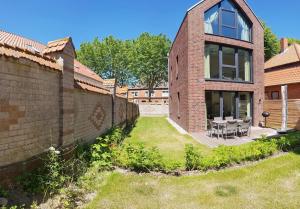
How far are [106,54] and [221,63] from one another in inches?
1660

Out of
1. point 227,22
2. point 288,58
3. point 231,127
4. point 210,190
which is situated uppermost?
point 227,22

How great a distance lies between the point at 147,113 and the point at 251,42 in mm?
22332

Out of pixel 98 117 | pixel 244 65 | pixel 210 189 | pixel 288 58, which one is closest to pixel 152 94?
pixel 288 58

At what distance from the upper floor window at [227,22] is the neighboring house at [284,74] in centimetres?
544

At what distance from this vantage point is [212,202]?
4.82 m

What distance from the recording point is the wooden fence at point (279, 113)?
46.8 feet

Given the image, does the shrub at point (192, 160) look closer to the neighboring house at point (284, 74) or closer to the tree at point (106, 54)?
the neighboring house at point (284, 74)

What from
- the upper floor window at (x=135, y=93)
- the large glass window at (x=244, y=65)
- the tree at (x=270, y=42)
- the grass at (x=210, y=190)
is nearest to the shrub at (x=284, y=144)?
the grass at (x=210, y=190)

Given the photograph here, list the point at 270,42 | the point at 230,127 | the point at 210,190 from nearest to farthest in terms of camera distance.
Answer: the point at 210,190, the point at 230,127, the point at 270,42

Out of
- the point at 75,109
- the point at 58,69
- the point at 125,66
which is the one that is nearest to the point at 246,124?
the point at 75,109

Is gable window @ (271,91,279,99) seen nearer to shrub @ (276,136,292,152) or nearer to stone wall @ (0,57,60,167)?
shrub @ (276,136,292,152)

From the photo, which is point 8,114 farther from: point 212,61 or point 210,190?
point 212,61

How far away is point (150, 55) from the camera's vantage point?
5228 centimetres

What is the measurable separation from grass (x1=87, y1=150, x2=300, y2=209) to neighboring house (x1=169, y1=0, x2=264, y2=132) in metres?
8.29
